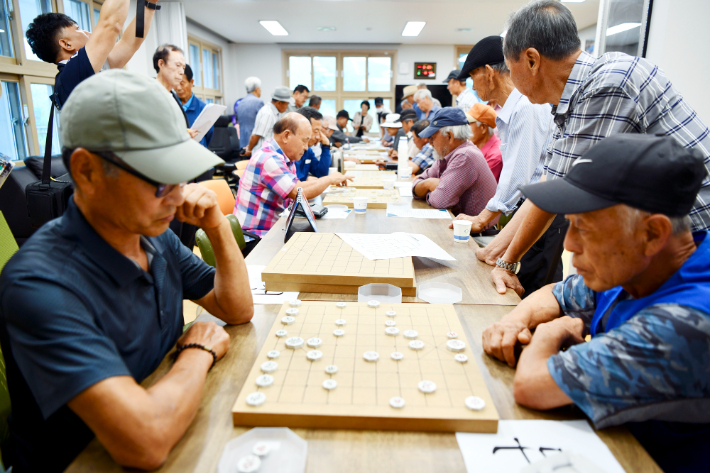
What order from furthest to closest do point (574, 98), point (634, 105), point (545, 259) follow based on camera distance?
point (545, 259) → point (574, 98) → point (634, 105)

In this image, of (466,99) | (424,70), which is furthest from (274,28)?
(466,99)

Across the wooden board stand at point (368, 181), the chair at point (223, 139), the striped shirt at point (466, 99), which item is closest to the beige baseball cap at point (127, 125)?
the wooden board stand at point (368, 181)

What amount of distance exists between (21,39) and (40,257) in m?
4.90

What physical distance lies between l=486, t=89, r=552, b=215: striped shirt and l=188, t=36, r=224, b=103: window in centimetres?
872

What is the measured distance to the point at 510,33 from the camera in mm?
1664

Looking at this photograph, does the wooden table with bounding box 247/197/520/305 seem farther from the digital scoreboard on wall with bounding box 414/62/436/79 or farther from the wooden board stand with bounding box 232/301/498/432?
the digital scoreboard on wall with bounding box 414/62/436/79

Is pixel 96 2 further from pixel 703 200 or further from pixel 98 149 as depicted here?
pixel 703 200

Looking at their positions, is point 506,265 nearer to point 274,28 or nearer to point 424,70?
point 274,28

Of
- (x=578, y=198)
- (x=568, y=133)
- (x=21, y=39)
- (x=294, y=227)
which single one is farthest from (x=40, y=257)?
(x=21, y=39)

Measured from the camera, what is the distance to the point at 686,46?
279cm

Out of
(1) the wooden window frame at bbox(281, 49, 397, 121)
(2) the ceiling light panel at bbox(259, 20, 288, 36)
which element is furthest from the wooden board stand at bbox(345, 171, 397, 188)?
(1) the wooden window frame at bbox(281, 49, 397, 121)

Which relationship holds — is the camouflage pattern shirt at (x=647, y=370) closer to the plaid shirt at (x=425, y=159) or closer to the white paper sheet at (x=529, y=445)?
the white paper sheet at (x=529, y=445)

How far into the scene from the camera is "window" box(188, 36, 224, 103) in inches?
403

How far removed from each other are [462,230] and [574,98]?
2.37 ft
